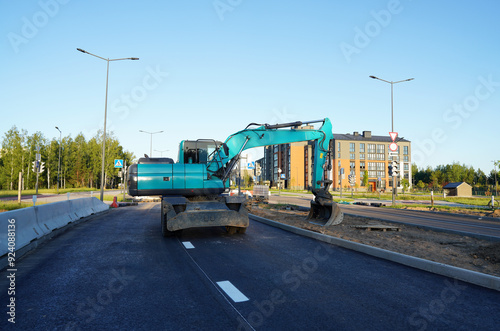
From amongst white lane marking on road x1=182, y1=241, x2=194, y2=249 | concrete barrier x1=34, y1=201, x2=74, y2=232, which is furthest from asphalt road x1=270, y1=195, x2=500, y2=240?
concrete barrier x1=34, y1=201, x2=74, y2=232

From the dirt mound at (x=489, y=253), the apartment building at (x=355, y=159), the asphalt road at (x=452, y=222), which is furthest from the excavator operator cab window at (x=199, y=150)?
the apartment building at (x=355, y=159)

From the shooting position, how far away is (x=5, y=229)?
6.48 m

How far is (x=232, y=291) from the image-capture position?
447 cm

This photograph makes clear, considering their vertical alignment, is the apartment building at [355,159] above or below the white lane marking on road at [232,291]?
above

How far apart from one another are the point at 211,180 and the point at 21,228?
4.85 m

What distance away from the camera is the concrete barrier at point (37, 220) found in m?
6.54

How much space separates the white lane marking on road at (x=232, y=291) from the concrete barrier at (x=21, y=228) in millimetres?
4239

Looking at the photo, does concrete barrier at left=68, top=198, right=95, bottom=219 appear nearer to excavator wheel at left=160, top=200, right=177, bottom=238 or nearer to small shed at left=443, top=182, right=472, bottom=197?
excavator wheel at left=160, top=200, right=177, bottom=238

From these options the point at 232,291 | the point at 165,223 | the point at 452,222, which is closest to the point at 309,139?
the point at 165,223

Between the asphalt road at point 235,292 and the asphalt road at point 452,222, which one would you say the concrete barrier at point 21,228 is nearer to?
the asphalt road at point 235,292

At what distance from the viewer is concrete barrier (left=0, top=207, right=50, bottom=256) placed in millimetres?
6340

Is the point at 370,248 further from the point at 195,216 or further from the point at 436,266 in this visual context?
the point at 195,216

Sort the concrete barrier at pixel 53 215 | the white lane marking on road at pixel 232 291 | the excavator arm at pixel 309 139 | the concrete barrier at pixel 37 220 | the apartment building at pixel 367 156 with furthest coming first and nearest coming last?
the apartment building at pixel 367 156, the excavator arm at pixel 309 139, the concrete barrier at pixel 53 215, the concrete barrier at pixel 37 220, the white lane marking on road at pixel 232 291

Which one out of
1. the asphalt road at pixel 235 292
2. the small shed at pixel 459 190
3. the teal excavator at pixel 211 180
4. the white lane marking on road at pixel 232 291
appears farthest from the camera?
the small shed at pixel 459 190
